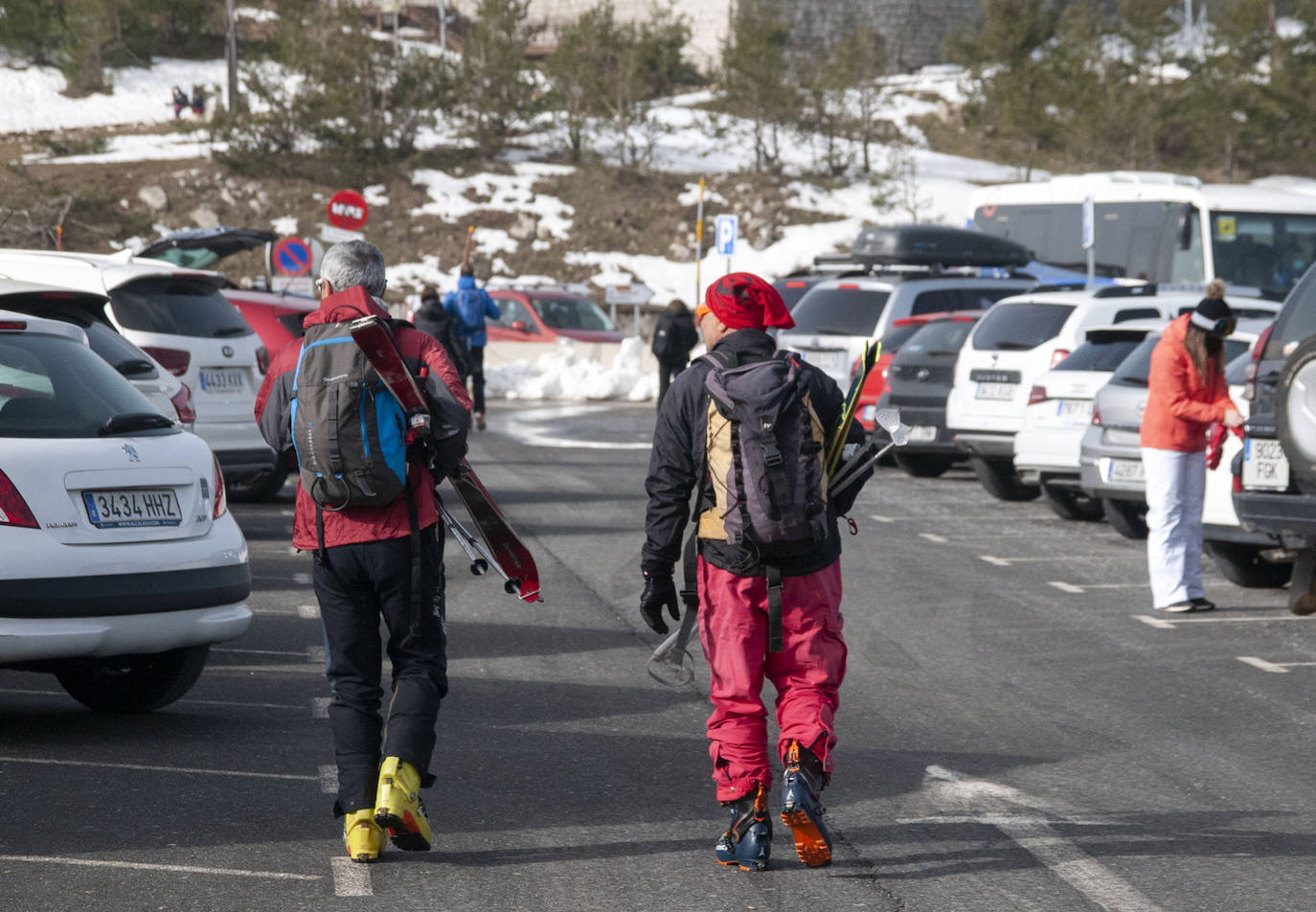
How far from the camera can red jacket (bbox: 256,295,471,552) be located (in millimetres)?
5344

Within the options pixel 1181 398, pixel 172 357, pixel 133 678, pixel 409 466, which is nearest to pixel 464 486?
pixel 409 466

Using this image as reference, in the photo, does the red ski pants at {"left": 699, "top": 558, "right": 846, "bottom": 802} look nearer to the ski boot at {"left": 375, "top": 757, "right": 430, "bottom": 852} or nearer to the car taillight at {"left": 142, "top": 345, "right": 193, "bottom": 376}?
the ski boot at {"left": 375, "top": 757, "right": 430, "bottom": 852}

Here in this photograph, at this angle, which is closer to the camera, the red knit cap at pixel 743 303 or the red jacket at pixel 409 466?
the red jacket at pixel 409 466

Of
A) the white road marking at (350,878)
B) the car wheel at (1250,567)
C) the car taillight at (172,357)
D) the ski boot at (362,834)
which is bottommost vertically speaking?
the car wheel at (1250,567)

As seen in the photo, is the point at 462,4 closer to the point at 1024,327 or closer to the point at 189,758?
the point at 1024,327

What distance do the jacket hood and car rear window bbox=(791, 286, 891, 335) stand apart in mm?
14656

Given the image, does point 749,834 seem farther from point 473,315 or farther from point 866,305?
point 473,315

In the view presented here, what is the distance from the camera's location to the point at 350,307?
5.41 m

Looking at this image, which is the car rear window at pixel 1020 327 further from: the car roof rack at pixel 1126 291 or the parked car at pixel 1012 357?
the car roof rack at pixel 1126 291

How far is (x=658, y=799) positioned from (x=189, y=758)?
5.58 ft

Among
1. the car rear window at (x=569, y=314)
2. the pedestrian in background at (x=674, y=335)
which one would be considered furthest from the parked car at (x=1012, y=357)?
the car rear window at (x=569, y=314)

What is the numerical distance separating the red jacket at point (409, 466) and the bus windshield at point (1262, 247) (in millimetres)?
21931

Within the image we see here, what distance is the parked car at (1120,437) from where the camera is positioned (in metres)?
12.7

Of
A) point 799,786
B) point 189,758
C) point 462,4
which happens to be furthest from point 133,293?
point 462,4
